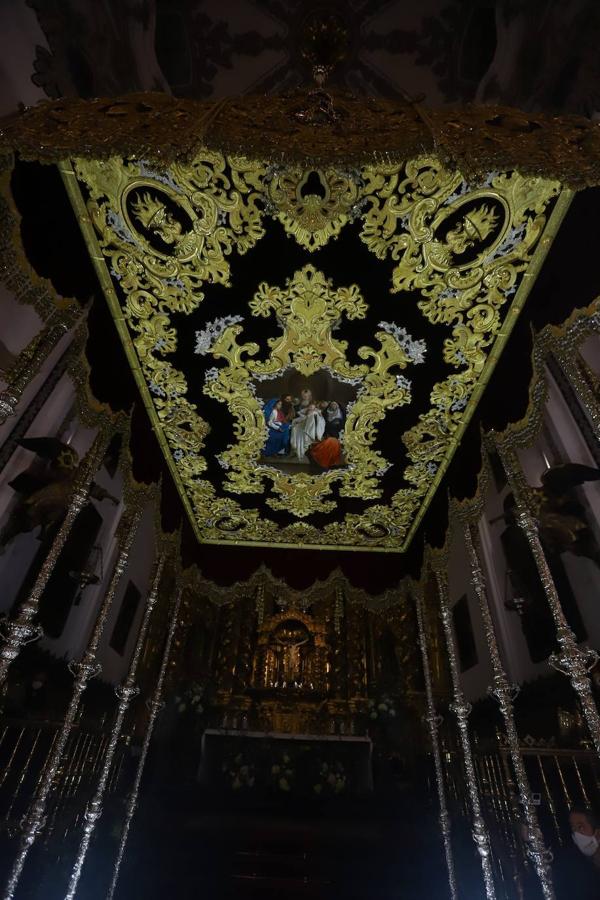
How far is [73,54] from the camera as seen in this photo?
3377mm

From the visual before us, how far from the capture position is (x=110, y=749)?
207 inches

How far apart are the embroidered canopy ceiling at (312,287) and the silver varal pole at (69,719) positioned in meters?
1.71

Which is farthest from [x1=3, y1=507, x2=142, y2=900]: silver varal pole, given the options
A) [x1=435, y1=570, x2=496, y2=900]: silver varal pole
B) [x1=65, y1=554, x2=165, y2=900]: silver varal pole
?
[x1=435, y1=570, x2=496, y2=900]: silver varal pole

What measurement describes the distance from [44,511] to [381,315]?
13.2 ft

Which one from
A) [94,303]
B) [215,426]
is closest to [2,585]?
[94,303]

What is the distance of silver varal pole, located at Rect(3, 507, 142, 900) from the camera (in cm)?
361

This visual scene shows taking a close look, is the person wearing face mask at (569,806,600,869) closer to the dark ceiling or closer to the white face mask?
the white face mask

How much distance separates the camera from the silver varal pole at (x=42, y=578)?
3371 mm

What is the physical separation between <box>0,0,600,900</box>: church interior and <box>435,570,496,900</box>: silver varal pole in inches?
2.1

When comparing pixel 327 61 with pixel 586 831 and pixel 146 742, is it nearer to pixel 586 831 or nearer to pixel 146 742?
pixel 586 831

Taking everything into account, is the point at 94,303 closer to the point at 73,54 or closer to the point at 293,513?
the point at 73,54

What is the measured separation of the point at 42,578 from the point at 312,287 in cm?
386

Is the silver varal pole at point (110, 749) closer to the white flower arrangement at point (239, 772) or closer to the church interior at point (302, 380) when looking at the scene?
the church interior at point (302, 380)

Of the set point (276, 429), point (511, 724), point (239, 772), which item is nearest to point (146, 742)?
point (239, 772)
